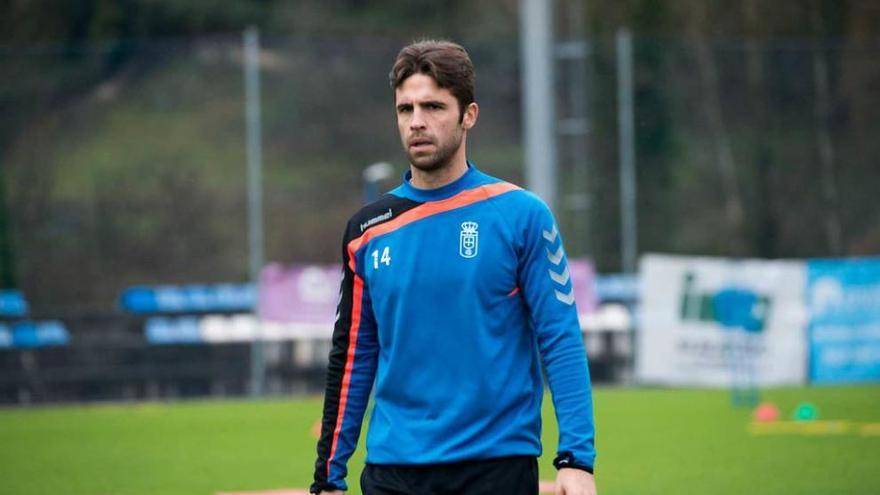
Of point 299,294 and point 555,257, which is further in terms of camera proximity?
point 299,294

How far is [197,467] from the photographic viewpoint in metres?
11.1

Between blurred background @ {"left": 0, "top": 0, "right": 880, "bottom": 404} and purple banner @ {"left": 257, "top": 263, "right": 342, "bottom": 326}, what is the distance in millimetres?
26

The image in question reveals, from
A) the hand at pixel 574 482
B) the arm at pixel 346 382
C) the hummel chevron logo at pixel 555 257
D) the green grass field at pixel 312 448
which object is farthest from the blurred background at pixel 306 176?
the hand at pixel 574 482

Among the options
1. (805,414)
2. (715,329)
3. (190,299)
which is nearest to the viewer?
(805,414)

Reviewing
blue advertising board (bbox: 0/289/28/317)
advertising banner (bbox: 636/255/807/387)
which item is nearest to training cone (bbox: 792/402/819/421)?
advertising banner (bbox: 636/255/807/387)

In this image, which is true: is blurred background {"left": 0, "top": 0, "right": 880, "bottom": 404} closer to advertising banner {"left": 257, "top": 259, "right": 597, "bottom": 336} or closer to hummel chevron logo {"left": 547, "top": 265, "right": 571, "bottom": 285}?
advertising banner {"left": 257, "top": 259, "right": 597, "bottom": 336}

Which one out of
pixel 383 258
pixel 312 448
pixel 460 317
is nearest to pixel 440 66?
pixel 383 258

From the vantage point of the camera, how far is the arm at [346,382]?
158 inches

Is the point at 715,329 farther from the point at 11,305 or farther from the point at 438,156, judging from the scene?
the point at 438,156

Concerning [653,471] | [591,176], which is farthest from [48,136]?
[653,471]

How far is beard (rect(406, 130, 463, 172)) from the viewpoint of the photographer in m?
3.83

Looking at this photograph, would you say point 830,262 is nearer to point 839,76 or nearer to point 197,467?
point 839,76

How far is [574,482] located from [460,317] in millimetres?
481

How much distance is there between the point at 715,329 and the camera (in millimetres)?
17875
